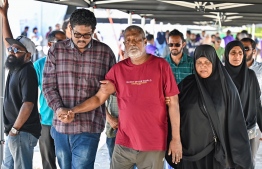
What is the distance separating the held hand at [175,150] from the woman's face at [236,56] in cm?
161

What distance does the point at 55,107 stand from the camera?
14.5 feet

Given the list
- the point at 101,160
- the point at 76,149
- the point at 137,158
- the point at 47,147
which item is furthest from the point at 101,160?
the point at 137,158

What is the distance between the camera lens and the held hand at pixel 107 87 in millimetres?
4363

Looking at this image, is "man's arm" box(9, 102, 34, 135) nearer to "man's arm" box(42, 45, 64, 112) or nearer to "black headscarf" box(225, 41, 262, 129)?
"man's arm" box(42, 45, 64, 112)

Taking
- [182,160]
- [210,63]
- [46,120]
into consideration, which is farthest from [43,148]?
[210,63]

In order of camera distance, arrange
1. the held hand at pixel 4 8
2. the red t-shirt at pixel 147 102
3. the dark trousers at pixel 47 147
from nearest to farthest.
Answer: the red t-shirt at pixel 147 102 < the held hand at pixel 4 8 < the dark trousers at pixel 47 147

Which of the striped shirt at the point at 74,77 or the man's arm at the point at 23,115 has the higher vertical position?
the striped shirt at the point at 74,77

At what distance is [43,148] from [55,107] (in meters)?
1.66

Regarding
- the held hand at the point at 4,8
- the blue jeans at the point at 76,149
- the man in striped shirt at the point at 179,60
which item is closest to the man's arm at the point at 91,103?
the blue jeans at the point at 76,149

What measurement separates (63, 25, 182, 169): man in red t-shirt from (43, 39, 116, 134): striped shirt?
0.14 meters

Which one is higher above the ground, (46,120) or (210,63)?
(210,63)

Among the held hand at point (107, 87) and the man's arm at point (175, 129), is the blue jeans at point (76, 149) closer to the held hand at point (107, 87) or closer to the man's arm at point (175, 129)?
the held hand at point (107, 87)

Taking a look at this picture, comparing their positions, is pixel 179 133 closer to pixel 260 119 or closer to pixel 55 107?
pixel 55 107

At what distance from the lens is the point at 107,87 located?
14.3 feet
